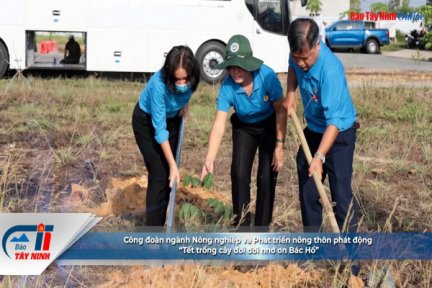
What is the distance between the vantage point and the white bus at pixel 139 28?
14108mm

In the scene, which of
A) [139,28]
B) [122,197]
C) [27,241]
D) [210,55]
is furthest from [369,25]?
[27,241]

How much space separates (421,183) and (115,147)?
3.22 meters

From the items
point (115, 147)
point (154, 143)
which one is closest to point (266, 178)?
point (154, 143)

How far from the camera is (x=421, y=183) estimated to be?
6172mm

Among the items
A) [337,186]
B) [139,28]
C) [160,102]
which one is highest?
[139,28]

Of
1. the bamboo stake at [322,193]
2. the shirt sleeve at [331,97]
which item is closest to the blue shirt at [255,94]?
the bamboo stake at [322,193]

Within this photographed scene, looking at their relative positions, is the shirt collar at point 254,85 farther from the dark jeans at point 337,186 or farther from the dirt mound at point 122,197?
the dirt mound at point 122,197

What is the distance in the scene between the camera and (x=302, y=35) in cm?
352

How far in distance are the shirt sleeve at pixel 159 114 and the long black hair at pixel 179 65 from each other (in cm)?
9

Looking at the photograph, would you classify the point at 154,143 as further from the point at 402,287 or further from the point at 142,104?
the point at 402,287

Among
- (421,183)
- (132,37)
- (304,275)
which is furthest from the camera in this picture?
(132,37)

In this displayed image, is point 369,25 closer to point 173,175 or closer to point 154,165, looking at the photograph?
point 154,165

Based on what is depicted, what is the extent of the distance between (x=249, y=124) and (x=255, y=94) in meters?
0.27

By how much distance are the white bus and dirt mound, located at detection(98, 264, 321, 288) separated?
11.0 meters
